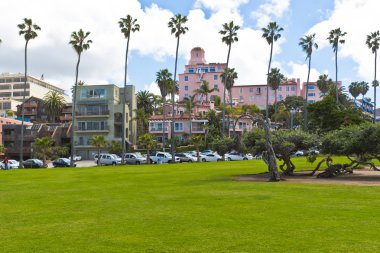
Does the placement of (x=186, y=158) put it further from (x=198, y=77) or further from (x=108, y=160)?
(x=198, y=77)

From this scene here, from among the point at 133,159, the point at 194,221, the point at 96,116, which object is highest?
the point at 96,116

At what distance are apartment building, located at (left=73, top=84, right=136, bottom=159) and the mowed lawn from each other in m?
67.9

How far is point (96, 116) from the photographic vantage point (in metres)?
89.6

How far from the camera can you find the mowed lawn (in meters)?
10.7

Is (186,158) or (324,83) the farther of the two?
(324,83)

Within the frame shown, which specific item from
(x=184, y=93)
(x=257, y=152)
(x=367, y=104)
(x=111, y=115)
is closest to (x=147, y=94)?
(x=111, y=115)

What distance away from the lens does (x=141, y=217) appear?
581 inches

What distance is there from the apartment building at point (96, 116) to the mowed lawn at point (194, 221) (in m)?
67.9

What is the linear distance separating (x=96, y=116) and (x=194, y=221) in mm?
78542

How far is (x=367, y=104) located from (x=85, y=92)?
106 m

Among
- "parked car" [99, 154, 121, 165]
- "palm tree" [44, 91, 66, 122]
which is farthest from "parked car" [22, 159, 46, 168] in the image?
"palm tree" [44, 91, 66, 122]

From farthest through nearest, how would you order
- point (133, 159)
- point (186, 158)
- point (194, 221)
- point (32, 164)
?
point (186, 158)
point (133, 159)
point (32, 164)
point (194, 221)

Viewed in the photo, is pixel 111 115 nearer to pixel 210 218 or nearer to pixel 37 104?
pixel 37 104

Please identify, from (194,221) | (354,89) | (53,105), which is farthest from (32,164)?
(354,89)
